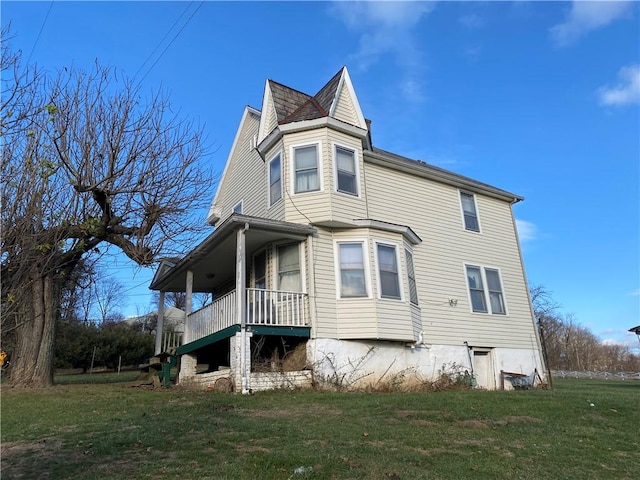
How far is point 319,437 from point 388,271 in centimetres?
760

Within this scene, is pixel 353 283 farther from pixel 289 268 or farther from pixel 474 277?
pixel 474 277

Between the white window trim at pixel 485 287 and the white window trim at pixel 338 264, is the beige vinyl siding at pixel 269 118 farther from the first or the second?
the white window trim at pixel 485 287

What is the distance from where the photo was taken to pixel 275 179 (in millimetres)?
14727

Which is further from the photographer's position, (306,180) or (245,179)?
(245,179)

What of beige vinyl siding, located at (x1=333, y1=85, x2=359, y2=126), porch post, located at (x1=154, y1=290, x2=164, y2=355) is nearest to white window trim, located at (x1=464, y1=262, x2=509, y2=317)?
beige vinyl siding, located at (x1=333, y1=85, x2=359, y2=126)

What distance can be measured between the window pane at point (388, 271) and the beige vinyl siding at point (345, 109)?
4.25 m

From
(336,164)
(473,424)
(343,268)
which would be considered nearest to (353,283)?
(343,268)

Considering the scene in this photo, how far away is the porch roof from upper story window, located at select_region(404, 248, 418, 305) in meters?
3.42

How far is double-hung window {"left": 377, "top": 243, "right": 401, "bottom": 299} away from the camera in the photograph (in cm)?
1331

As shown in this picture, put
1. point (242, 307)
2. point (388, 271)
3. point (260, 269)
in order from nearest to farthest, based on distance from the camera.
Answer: point (242, 307), point (388, 271), point (260, 269)

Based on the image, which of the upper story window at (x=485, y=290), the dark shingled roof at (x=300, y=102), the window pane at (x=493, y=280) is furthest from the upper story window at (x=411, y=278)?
the dark shingled roof at (x=300, y=102)

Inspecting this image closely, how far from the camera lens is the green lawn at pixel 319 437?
517cm

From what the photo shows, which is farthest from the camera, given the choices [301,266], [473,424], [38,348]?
[301,266]

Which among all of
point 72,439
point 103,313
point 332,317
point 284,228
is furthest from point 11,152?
A: point 103,313
